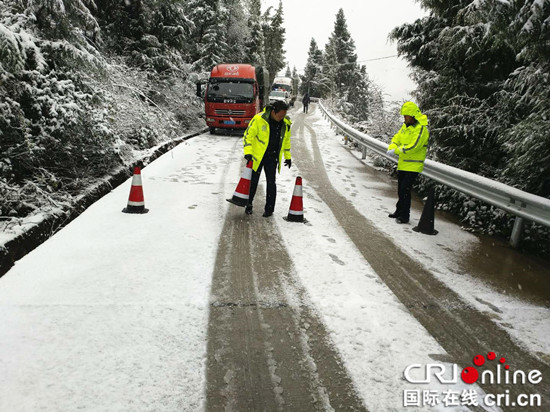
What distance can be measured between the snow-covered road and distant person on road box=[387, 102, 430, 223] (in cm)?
58

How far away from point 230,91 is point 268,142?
1148 cm

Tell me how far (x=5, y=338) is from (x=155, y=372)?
1230 millimetres

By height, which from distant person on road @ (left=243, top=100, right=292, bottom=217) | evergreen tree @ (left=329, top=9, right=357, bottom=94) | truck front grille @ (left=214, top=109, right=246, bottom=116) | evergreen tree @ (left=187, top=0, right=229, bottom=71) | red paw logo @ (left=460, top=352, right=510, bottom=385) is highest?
evergreen tree @ (left=329, top=9, right=357, bottom=94)

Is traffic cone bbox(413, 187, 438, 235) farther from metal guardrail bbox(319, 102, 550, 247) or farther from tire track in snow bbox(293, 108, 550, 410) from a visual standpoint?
tire track in snow bbox(293, 108, 550, 410)

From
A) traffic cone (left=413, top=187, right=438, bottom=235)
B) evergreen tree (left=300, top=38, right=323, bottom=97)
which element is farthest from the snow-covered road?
evergreen tree (left=300, top=38, right=323, bottom=97)

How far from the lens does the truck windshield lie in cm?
1664

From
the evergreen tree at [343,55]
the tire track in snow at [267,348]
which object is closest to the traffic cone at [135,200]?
the tire track in snow at [267,348]

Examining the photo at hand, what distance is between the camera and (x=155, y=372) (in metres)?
2.70

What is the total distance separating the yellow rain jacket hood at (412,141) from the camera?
6.29 m

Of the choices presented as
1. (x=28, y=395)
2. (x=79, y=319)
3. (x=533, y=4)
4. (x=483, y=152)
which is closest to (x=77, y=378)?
(x=28, y=395)

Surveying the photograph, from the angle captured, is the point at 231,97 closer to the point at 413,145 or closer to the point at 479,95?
the point at 479,95

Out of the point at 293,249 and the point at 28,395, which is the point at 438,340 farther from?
the point at 28,395

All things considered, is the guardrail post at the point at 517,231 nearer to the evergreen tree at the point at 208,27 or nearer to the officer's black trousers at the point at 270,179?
the officer's black trousers at the point at 270,179

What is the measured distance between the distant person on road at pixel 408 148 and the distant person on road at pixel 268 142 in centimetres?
183
